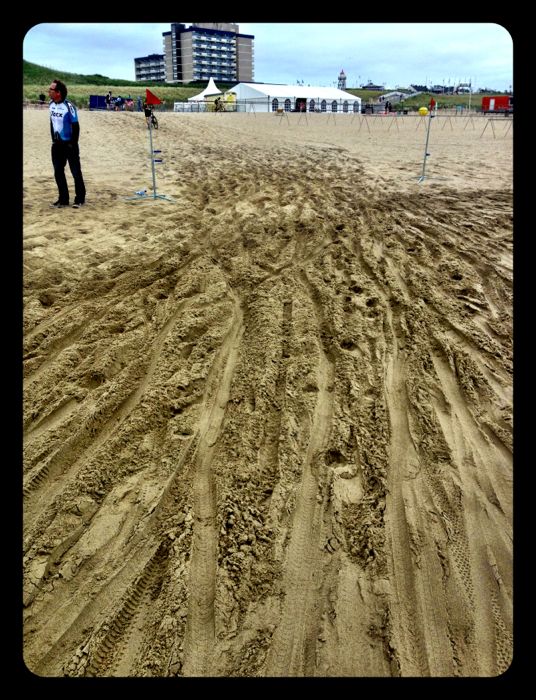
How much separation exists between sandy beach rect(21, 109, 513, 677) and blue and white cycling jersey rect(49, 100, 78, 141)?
1986 mm

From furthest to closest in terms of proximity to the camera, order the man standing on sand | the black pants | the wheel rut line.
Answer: the black pants → the man standing on sand → the wheel rut line

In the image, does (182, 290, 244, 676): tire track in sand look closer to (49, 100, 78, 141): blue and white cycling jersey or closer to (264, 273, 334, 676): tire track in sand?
(264, 273, 334, 676): tire track in sand

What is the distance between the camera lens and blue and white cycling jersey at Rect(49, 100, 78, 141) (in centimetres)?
747

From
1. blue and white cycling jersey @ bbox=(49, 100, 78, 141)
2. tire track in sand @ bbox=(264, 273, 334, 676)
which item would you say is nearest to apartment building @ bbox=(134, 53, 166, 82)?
blue and white cycling jersey @ bbox=(49, 100, 78, 141)

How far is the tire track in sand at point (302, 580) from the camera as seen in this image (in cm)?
188

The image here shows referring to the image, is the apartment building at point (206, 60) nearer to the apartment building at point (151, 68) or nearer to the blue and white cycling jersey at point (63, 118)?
the apartment building at point (151, 68)

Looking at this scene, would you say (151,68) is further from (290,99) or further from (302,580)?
(302,580)

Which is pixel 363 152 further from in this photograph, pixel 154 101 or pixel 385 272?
pixel 385 272

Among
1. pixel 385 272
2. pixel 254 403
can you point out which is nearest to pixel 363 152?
pixel 385 272

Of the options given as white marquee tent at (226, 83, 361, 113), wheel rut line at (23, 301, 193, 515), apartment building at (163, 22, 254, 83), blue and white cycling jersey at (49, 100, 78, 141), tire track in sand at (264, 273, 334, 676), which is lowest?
tire track in sand at (264, 273, 334, 676)

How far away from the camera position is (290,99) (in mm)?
47031

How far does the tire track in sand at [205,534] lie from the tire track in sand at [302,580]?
0.30 metres

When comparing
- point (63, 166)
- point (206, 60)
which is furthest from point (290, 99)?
point (63, 166)
